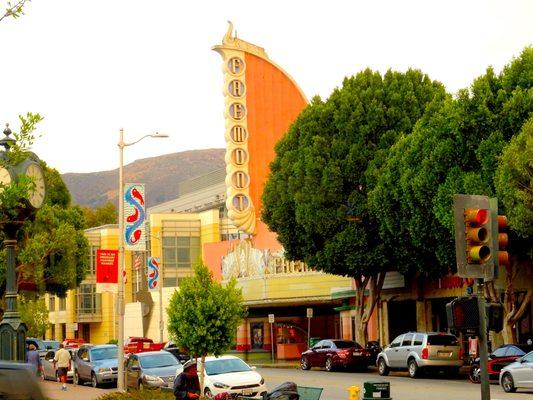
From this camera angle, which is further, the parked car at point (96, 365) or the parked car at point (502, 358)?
the parked car at point (96, 365)

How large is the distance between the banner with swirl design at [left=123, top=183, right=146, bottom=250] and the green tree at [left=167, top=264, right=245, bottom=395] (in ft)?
7.29

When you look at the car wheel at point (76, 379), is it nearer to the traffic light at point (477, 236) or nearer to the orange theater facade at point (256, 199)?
the orange theater facade at point (256, 199)

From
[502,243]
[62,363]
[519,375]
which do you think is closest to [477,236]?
[502,243]

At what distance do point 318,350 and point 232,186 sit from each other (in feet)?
67.3

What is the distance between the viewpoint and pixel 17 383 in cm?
713

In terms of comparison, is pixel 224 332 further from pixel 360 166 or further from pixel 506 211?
pixel 360 166

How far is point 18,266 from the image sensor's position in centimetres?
4925

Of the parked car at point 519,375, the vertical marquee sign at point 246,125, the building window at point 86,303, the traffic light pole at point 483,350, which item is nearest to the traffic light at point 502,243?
the traffic light pole at point 483,350

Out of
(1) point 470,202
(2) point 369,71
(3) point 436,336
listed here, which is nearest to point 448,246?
(3) point 436,336

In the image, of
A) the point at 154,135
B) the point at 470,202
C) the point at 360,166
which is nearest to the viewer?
the point at 470,202

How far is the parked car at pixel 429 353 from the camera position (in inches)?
1551

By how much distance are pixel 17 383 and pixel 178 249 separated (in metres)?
86.1

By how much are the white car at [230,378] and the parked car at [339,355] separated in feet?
50.5

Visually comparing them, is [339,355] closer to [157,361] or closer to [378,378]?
[378,378]
